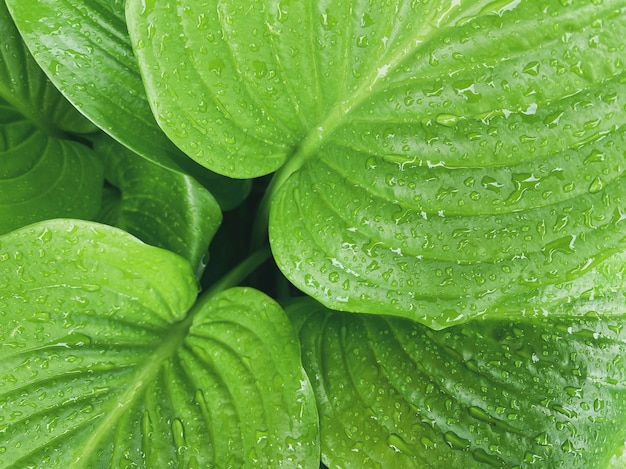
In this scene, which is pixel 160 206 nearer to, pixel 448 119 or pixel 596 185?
pixel 448 119

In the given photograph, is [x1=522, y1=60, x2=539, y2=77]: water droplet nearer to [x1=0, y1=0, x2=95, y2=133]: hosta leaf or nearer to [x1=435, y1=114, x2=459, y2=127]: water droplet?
[x1=435, y1=114, x2=459, y2=127]: water droplet

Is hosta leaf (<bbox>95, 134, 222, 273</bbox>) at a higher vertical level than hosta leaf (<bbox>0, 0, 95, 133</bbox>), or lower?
lower

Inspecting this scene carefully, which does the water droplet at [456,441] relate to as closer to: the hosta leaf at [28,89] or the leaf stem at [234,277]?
the leaf stem at [234,277]

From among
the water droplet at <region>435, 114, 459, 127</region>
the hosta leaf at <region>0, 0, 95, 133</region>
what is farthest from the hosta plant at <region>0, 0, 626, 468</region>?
the hosta leaf at <region>0, 0, 95, 133</region>

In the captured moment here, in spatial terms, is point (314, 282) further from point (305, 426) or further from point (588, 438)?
point (588, 438)

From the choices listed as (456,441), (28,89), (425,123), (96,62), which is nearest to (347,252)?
(425,123)

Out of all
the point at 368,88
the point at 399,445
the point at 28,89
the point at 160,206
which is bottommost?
the point at 399,445

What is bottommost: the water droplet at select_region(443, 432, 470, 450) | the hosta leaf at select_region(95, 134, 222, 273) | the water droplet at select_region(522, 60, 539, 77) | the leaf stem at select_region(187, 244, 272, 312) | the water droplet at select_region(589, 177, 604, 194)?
the water droplet at select_region(443, 432, 470, 450)
